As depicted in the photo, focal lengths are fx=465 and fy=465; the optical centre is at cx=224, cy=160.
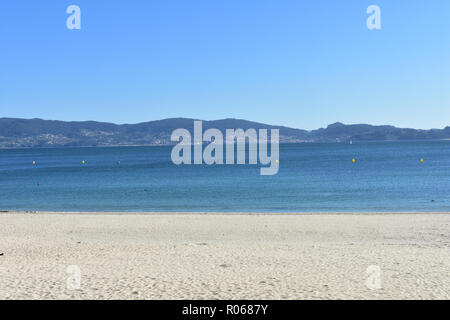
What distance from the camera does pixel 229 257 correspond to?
1276 centimetres

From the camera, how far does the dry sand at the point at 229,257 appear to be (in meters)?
9.41

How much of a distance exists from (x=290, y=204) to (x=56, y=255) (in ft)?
59.9

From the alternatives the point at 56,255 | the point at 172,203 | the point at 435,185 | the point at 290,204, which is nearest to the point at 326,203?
the point at 290,204

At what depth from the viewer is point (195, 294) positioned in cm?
918

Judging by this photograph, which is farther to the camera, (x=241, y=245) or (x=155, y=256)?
(x=241, y=245)

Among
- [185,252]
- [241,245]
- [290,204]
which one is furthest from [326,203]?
[185,252]

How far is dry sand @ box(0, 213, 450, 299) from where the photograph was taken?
30.9ft
